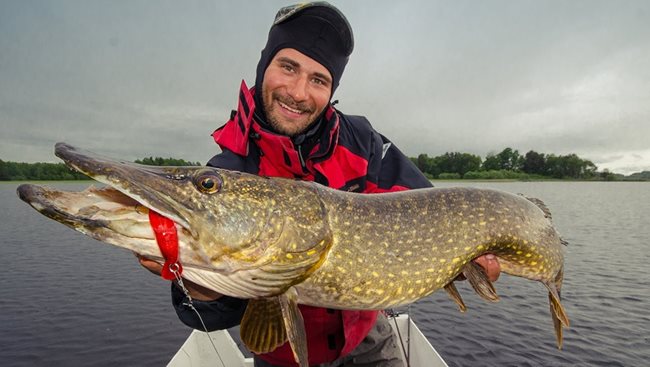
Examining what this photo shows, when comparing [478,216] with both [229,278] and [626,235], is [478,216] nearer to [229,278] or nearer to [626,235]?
[229,278]

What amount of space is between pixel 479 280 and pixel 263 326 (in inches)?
59.3

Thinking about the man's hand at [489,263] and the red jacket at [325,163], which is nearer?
the red jacket at [325,163]

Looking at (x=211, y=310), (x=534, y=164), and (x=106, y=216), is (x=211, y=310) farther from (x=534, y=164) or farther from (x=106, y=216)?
(x=534, y=164)

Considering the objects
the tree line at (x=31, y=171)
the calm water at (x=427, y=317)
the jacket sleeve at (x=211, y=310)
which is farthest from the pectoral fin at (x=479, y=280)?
the tree line at (x=31, y=171)

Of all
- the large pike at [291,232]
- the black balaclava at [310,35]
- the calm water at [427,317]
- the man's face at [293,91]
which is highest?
the black balaclava at [310,35]

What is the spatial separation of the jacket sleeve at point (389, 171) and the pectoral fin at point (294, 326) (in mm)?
1174

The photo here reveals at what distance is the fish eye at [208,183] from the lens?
1.75 m

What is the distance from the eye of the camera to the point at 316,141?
2885mm

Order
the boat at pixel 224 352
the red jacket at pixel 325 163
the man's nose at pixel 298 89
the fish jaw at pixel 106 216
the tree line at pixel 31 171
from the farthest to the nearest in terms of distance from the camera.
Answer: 1. the tree line at pixel 31 171
2. the boat at pixel 224 352
3. the man's nose at pixel 298 89
4. the red jacket at pixel 325 163
5. the fish jaw at pixel 106 216

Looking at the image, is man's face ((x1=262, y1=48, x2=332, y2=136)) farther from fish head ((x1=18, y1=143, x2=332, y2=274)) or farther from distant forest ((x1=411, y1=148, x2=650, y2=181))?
distant forest ((x1=411, y1=148, x2=650, y2=181))

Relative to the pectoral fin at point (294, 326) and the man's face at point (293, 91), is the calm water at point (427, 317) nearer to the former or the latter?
the man's face at point (293, 91)

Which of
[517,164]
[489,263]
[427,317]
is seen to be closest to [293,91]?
[489,263]

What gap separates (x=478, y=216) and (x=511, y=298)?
7931mm

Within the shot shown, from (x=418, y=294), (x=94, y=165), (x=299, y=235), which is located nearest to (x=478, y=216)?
(x=418, y=294)
